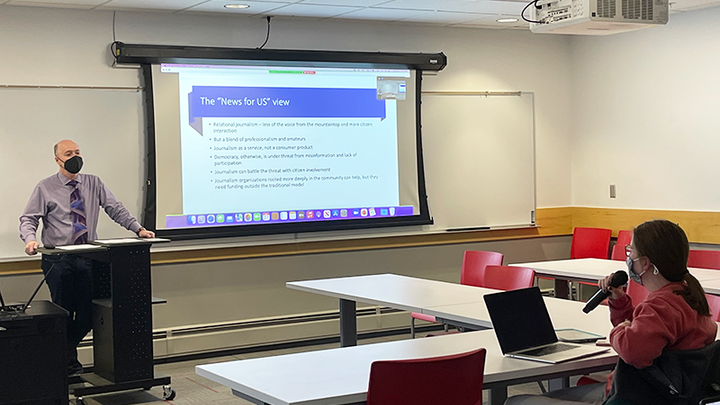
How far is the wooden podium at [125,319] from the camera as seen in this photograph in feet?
16.3

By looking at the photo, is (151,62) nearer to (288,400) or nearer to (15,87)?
(15,87)

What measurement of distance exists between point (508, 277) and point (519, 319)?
6.46ft

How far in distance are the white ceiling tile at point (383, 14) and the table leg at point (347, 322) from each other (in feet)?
8.32

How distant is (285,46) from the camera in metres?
6.81

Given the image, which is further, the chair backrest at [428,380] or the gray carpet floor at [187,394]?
the gray carpet floor at [187,394]

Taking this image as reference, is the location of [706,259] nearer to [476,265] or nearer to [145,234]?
[476,265]

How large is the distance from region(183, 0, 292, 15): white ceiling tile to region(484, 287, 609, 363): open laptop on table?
356 cm

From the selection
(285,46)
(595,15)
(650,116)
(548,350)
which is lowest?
(548,350)

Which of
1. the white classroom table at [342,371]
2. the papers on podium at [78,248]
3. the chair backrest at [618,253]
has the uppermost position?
the papers on podium at [78,248]

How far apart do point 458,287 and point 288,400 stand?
2576 millimetres

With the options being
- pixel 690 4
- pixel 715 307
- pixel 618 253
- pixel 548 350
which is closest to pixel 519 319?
pixel 548 350

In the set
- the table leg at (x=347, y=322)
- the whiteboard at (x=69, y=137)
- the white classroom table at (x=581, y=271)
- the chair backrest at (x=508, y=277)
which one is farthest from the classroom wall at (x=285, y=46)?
the chair backrest at (x=508, y=277)

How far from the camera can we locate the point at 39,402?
4.59 meters

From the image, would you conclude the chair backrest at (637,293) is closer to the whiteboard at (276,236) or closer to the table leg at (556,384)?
the table leg at (556,384)
